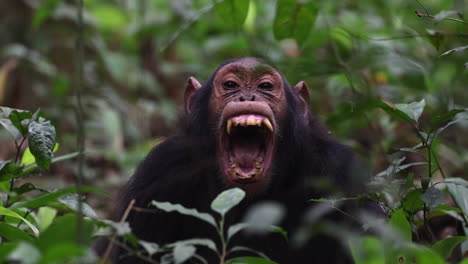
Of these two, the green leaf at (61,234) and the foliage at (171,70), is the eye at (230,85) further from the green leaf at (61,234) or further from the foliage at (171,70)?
the green leaf at (61,234)

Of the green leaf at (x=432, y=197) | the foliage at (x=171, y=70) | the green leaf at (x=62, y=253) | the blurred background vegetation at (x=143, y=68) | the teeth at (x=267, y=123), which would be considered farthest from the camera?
the blurred background vegetation at (x=143, y=68)

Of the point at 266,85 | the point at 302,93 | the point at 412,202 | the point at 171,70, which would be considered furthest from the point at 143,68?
the point at 412,202

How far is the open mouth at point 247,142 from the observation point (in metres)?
4.19

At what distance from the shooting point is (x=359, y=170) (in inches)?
121

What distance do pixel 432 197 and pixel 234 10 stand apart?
1.87 m

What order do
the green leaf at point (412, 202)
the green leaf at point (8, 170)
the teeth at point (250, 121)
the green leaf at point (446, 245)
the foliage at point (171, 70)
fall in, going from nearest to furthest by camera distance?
the green leaf at point (446, 245) → the green leaf at point (412, 202) → the green leaf at point (8, 170) → the teeth at point (250, 121) → the foliage at point (171, 70)

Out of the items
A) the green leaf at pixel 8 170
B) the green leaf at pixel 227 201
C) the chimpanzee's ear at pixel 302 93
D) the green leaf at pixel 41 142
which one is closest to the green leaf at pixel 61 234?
the green leaf at pixel 227 201

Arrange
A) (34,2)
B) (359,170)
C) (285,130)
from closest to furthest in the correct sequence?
(359,170)
(285,130)
(34,2)

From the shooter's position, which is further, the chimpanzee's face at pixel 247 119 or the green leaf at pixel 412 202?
the chimpanzee's face at pixel 247 119

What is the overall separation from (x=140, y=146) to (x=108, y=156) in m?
0.42

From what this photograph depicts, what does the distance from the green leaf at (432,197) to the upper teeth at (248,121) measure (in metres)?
1.34

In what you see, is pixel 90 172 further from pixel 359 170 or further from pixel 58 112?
pixel 359 170

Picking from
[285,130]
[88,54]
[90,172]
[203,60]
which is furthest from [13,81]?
[285,130]

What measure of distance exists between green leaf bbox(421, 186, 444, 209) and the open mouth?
134cm
